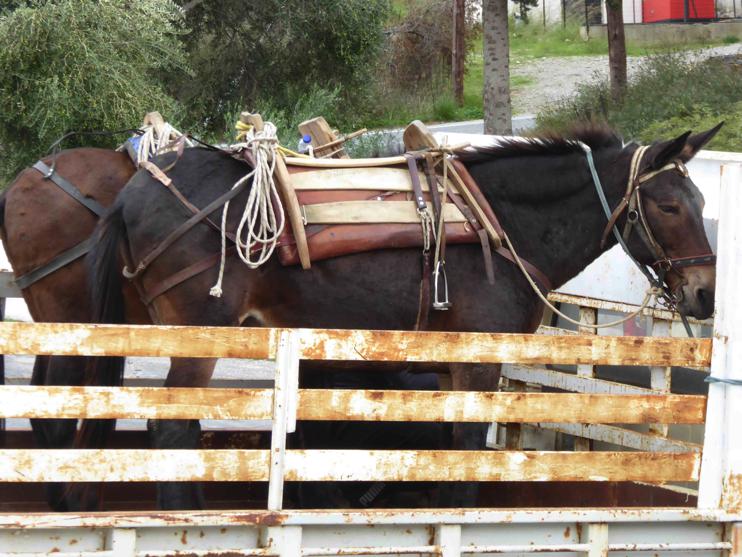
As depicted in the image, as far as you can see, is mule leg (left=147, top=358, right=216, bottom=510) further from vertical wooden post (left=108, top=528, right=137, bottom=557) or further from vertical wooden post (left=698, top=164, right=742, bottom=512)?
vertical wooden post (left=698, top=164, right=742, bottom=512)

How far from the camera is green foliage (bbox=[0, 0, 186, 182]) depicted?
1166 cm

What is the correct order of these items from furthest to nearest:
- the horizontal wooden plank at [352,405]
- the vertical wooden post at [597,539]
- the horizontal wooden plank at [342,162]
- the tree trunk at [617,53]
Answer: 1. the tree trunk at [617,53]
2. the horizontal wooden plank at [342,162]
3. the vertical wooden post at [597,539]
4. the horizontal wooden plank at [352,405]

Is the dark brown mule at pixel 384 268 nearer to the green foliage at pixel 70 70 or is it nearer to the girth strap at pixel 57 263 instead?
the girth strap at pixel 57 263

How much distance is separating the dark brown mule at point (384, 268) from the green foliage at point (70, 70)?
6.97 metres

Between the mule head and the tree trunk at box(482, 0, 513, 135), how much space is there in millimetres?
10329

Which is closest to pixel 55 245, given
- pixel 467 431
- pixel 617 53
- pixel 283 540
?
pixel 467 431

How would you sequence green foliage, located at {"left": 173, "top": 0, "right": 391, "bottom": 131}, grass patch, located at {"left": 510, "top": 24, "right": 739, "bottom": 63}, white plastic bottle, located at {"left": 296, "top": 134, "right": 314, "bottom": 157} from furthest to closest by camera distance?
grass patch, located at {"left": 510, "top": 24, "right": 739, "bottom": 63} → green foliage, located at {"left": 173, "top": 0, "right": 391, "bottom": 131} → white plastic bottle, located at {"left": 296, "top": 134, "right": 314, "bottom": 157}

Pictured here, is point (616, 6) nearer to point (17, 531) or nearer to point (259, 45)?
point (259, 45)

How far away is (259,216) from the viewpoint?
4898 millimetres

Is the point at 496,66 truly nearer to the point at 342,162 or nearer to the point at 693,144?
the point at 693,144

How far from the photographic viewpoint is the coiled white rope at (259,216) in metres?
4.80

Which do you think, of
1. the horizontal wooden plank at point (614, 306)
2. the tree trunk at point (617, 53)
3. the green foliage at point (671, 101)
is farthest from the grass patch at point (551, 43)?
the horizontal wooden plank at point (614, 306)

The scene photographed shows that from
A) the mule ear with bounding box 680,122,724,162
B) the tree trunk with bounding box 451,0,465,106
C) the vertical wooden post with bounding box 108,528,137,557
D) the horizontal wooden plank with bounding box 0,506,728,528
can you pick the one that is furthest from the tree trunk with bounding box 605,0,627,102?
the vertical wooden post with bounding box 108,528,137,557

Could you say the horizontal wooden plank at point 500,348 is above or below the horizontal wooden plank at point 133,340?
above
